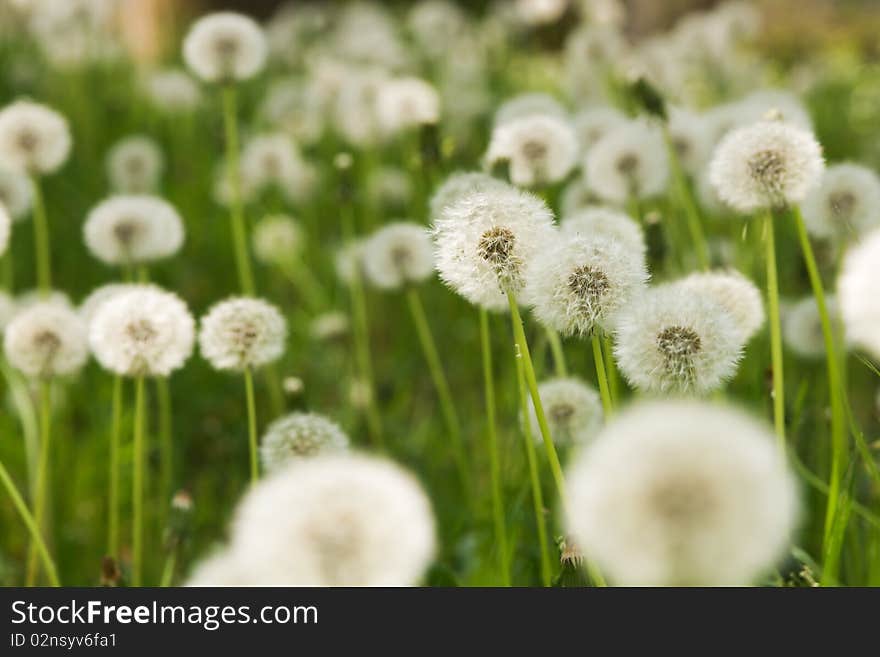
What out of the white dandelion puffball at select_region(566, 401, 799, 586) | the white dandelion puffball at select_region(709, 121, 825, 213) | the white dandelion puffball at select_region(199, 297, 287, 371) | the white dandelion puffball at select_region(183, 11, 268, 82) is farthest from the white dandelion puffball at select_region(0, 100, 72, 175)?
the white dandelion puffball at select_region(566, 401, 799, 586)

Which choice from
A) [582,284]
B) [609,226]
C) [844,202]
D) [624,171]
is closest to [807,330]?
[844,202]

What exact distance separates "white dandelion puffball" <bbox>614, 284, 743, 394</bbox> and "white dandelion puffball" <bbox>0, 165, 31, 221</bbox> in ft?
6.18

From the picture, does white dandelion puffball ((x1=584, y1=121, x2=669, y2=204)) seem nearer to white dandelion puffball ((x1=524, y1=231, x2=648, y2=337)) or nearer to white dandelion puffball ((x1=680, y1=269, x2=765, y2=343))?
white dandelion puffball ((x1=680, y1=269, x2=765, y2=343))

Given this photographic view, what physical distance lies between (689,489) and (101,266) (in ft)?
9.86

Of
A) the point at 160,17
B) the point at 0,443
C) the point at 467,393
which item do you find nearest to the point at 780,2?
the point at 160,17

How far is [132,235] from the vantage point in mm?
2047

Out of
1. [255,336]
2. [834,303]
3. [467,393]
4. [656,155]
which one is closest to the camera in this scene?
[255,336]

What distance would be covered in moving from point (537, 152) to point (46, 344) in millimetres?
1067

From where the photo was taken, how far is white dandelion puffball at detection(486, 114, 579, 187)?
191cm

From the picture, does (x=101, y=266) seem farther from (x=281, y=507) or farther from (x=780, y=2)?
(x=780, y=2)

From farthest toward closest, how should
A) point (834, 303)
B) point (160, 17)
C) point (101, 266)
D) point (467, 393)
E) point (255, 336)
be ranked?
1. point (160, 17)
2. point (101, 266)
3. point (467, 393)
4. point (834, 303)
5. point (255, 336)

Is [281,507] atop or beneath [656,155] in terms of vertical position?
beneath

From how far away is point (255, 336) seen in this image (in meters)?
1.54

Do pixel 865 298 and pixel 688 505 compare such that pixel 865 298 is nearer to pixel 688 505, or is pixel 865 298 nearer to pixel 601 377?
pixel 688 505
